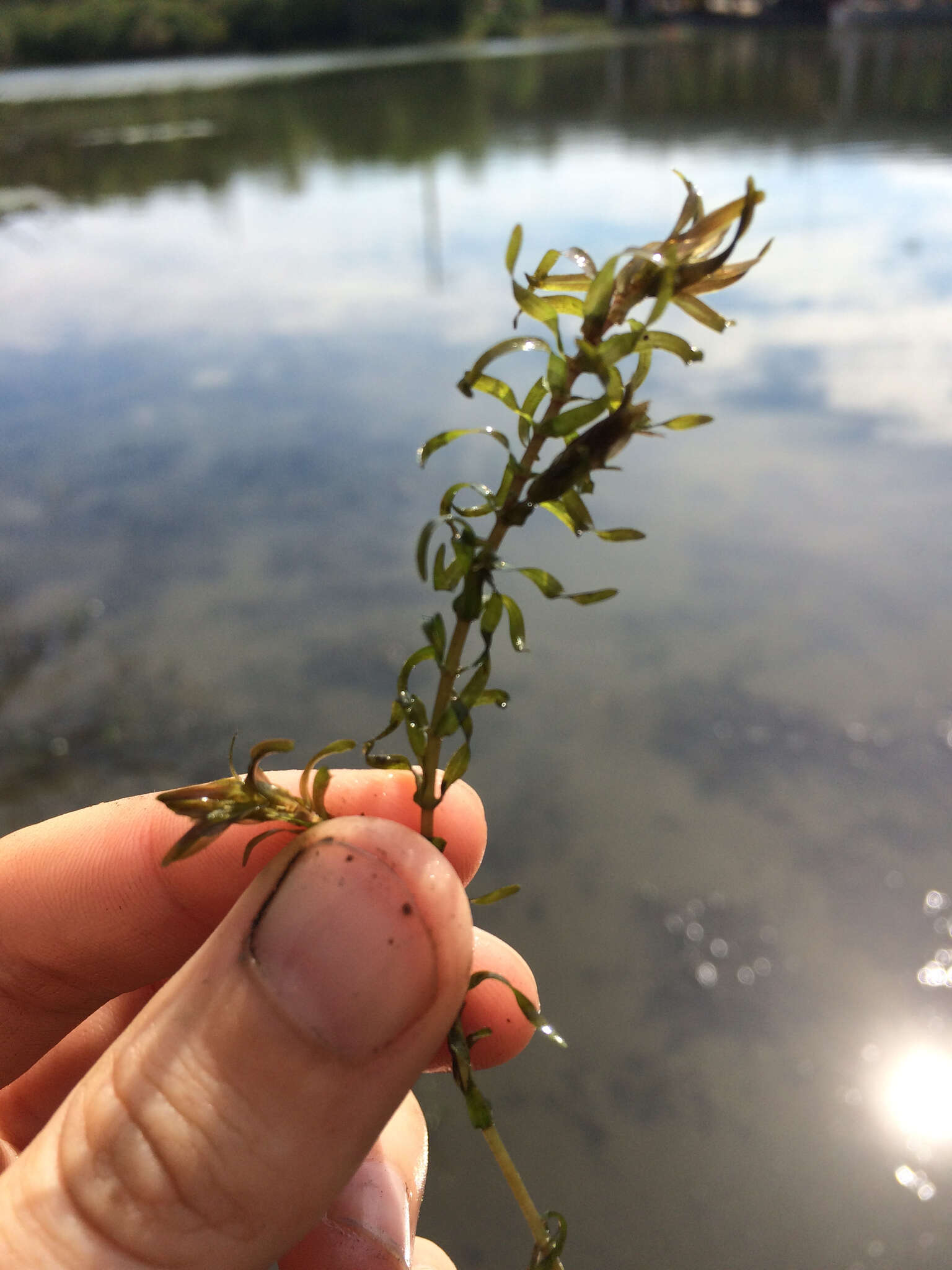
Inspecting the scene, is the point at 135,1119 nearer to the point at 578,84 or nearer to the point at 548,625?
the point at 548,625

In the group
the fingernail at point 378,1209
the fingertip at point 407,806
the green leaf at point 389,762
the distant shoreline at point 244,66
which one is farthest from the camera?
the distant shoreline at point 244,66

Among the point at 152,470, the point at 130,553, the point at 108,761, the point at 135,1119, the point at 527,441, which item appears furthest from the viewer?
the point at 152,470

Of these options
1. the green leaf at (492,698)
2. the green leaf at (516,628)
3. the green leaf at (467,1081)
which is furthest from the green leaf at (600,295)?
the green leaf at (467,1081)

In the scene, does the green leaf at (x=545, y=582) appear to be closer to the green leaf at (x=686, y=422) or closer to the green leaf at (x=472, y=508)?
the green leaf at (x=472, y=508)

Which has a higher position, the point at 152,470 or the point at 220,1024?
the point at 220,1024

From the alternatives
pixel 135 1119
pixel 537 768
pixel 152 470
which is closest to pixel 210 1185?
pixel 135 1119

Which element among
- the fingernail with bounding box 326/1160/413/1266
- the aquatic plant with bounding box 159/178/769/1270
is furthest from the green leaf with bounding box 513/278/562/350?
the fingernail with bounding box 326/1160/413/1266

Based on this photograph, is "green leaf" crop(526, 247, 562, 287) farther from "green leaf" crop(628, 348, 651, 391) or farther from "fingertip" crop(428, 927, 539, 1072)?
"fingertip" crop(428, 927, 539, 1072)
